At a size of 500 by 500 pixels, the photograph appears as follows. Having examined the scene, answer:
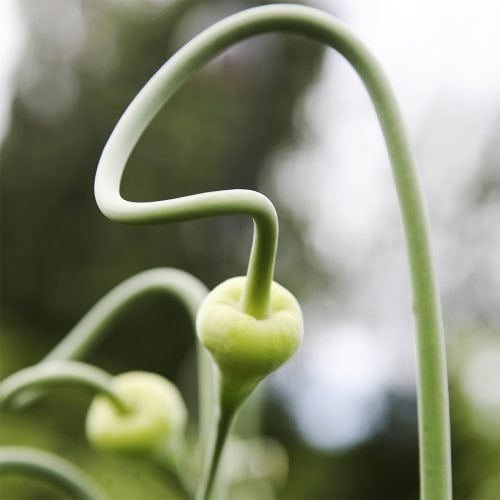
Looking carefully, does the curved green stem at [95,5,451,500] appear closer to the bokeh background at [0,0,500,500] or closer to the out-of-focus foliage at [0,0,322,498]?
the bokeh background at [0,0,500,500]

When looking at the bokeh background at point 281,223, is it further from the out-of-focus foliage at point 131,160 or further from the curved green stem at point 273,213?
the curved green stem at point 273,213

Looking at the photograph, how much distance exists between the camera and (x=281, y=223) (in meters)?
4.50

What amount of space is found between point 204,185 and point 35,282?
112 centimetres

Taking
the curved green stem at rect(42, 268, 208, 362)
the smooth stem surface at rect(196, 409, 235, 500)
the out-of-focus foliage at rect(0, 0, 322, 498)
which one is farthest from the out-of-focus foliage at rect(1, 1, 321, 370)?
the smooth stem surface at rect(196, 409, 235, 500)

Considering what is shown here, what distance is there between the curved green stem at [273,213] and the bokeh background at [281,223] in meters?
2.59

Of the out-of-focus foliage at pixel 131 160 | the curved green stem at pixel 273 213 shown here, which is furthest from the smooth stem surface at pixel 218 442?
the out-of-focus foliage at pixel 131 160

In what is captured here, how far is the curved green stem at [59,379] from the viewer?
0.30m

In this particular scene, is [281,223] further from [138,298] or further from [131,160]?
[138,298]

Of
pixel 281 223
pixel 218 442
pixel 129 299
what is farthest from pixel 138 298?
pixel 281 223

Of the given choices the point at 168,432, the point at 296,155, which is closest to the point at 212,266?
the point at 296,155

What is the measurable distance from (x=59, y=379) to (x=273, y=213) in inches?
6.3

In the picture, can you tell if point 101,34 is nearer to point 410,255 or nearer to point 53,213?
point 53,213

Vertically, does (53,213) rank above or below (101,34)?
below

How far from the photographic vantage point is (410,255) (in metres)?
0.20
